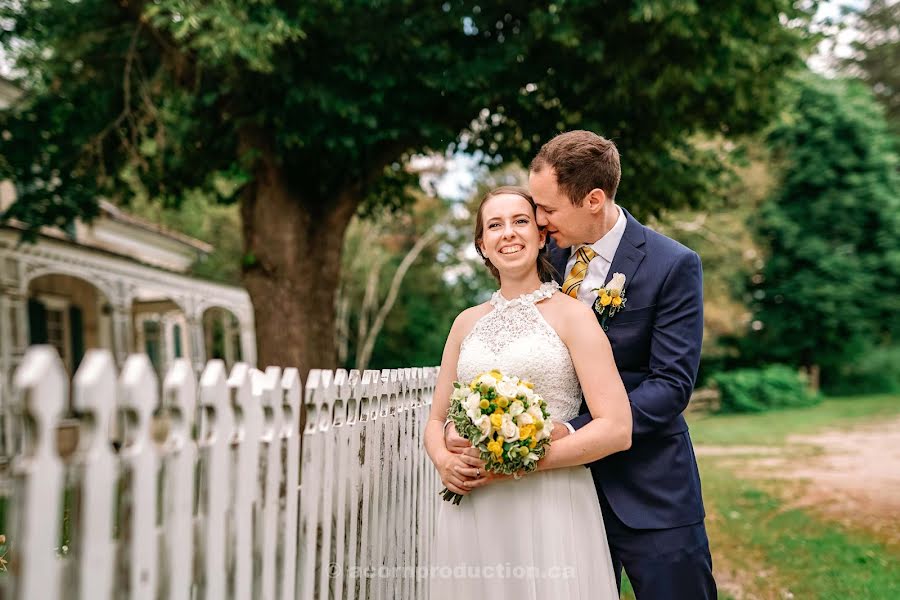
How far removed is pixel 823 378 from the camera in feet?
98.2

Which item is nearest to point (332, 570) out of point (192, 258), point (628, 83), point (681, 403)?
point (681, 403)

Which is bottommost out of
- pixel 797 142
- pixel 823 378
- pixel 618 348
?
pixel 823 378

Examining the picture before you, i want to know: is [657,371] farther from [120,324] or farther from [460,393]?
[120,324]

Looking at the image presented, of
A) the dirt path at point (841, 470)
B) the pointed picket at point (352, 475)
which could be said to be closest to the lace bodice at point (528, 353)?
the pointed picket at point (352, 475)

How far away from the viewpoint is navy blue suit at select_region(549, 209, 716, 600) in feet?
9.05

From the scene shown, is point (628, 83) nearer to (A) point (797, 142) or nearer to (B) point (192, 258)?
(B) point (192, 258)

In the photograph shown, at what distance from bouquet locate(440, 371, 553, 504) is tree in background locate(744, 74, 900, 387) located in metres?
28.0

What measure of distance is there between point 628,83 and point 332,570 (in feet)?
21.3

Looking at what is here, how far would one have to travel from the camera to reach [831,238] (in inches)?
1129

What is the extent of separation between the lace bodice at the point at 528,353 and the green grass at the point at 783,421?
46.7 feet

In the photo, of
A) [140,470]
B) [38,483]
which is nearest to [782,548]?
[140,470]

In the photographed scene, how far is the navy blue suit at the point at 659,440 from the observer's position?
276 centimetres

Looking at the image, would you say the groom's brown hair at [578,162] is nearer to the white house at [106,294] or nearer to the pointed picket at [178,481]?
the pointed picket at [178,481]

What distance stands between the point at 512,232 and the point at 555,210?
0.19 metres
